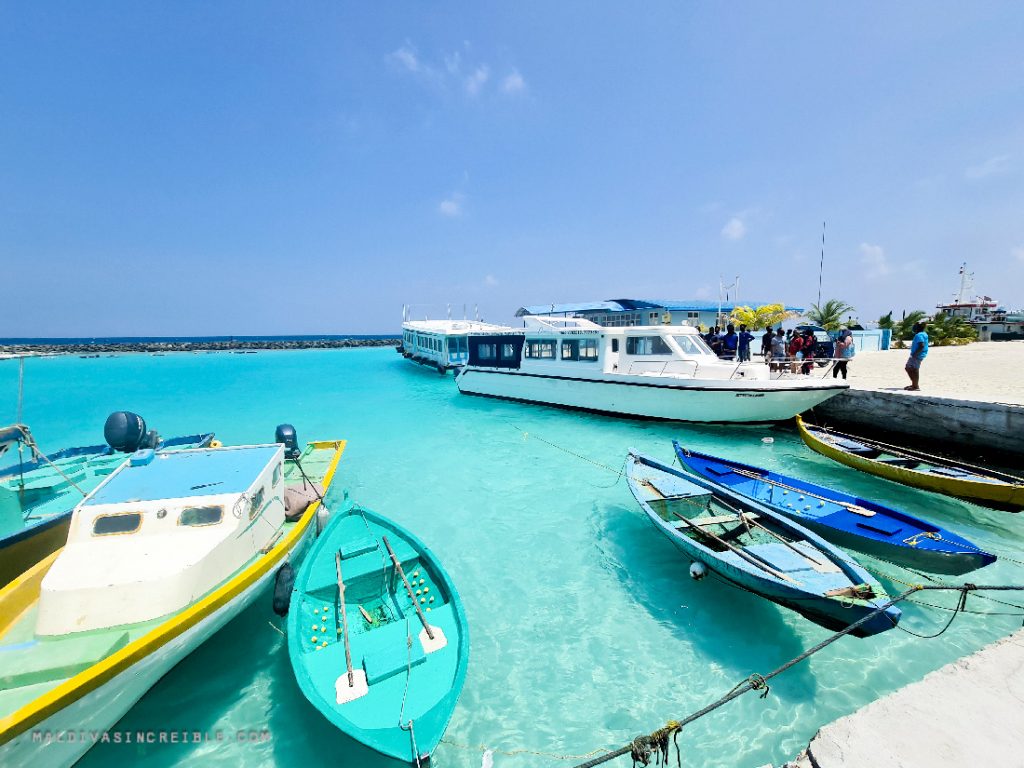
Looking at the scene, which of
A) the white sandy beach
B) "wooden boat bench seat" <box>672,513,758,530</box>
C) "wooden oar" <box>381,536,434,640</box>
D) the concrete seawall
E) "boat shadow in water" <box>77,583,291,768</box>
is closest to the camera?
"boat shadow in water" <box>77,583,291,768</box>

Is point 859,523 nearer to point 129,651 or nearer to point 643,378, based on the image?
point 643,378

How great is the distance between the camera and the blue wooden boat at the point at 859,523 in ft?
19.7

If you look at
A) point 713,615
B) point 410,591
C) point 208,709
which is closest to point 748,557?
point 713,615

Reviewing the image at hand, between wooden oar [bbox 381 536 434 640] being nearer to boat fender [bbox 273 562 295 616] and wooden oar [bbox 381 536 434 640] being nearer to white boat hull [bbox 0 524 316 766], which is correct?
boat fender [bbox 273 562 295 616]

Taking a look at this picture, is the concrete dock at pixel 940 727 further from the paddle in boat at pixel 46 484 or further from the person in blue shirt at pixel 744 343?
the person in blue shirt at pixel 744 343

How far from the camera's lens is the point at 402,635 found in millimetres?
4793

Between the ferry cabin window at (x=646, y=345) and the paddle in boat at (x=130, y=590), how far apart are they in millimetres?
13892

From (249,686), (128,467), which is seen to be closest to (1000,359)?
(249,686)

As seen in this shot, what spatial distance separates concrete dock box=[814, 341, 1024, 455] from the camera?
1104cm

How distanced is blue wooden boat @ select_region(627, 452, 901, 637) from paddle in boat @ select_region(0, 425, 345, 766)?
20.9 feet

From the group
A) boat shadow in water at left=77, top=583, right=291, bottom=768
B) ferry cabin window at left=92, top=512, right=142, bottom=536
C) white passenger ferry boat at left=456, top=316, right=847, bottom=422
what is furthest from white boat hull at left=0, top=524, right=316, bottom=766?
white passenger ferry boat at left=456, top=316, right=847, bottom=422

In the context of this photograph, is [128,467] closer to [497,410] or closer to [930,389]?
[497,410]

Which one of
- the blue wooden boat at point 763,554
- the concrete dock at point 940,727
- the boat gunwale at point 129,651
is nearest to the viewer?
the concrete dock at point 940,727

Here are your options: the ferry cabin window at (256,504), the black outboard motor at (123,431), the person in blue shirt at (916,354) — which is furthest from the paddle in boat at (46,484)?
the person in blue shirt at (916,354)
